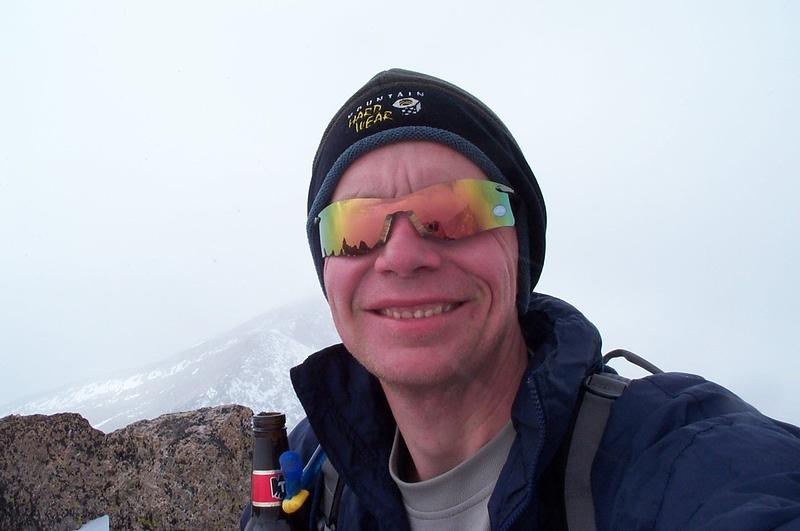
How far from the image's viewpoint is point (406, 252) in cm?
228

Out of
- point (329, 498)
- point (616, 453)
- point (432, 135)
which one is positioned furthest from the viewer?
point (329, 498)

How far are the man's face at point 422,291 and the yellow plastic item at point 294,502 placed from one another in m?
0.74

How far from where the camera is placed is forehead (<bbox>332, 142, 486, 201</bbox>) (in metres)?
2.41

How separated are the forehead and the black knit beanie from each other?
35 millimetres

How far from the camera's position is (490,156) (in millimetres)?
2570

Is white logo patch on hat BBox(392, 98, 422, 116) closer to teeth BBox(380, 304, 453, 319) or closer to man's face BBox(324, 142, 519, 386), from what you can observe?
man's face BBox(324, 142, 519, 386)

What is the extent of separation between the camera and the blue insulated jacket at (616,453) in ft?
4.83

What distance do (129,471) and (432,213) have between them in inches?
189

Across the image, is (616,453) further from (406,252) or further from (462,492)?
(406,252)

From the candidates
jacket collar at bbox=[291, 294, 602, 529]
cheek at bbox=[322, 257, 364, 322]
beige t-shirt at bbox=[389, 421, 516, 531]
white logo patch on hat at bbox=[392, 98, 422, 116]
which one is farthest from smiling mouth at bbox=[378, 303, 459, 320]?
white logo patch on hat at bbox=[392, 98, 422, 116]

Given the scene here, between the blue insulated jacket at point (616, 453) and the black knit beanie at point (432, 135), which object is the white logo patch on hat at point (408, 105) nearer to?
the black knit beanie at point (432, 135)

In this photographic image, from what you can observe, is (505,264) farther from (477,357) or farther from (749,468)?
(749,468)

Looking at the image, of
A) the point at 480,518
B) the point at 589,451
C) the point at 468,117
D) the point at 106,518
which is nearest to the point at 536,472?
the point at 589,451

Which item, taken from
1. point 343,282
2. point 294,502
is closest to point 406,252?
point 343,282
